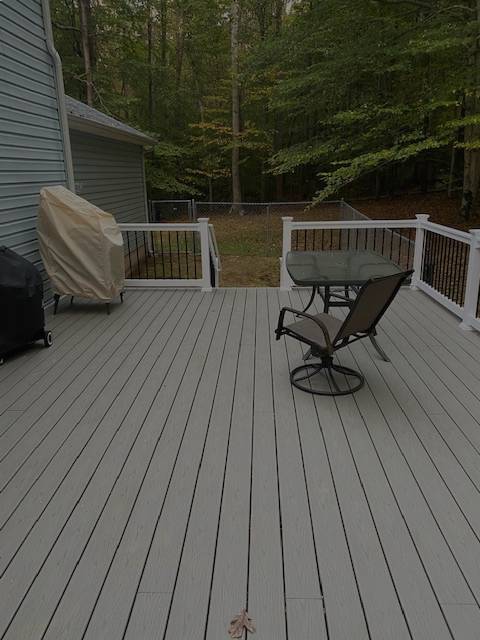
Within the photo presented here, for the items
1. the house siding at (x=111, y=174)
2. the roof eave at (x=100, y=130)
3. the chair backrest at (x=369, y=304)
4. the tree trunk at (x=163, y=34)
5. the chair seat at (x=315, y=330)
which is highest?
the tree trunk at (x=163, y=34)

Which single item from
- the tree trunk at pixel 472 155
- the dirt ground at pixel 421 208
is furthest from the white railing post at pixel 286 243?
the dirt ground at pixel 421 208

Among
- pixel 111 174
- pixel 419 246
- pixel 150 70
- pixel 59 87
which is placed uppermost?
pixel 150 70

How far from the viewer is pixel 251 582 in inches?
65.0

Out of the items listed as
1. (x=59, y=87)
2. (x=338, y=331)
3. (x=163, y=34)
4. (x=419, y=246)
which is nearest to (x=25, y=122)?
(x=59, y=87)

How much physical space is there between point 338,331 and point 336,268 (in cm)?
117

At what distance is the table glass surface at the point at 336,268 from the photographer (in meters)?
3.59

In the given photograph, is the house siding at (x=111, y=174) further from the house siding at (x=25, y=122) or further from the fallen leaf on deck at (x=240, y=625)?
the fallen leaf on deck at (x=240, y=625)

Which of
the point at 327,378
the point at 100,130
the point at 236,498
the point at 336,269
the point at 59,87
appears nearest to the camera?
the point at 236,498

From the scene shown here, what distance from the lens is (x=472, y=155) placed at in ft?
33.2

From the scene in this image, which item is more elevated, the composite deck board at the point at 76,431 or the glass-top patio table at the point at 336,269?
the glass-top patio table at the point at 336,269

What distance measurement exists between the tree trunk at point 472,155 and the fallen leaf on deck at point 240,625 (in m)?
9.32

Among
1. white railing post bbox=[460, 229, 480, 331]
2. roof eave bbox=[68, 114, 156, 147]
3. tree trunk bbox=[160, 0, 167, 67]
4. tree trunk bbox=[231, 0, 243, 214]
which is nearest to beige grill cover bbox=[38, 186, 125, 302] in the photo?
roof eave bbox=[68, 114, 156, 147]

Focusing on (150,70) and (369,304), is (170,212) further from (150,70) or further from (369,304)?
(369,304)

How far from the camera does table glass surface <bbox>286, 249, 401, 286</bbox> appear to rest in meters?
3.59
